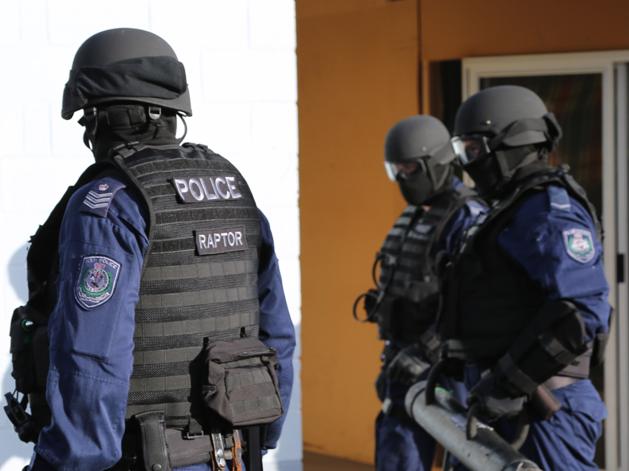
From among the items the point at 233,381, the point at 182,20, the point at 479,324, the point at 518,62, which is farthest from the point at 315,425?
the point at 233,381

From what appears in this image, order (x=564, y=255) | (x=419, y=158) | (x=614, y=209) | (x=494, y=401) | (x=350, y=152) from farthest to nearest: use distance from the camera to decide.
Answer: (x=350, y=152) < (x=614, y=209) < (x=419, y=158) < (x=494, y=401) < (x=564, y=255)

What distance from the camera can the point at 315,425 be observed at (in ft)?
20.6

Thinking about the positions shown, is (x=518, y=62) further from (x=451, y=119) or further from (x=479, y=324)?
(x=479, y=324)

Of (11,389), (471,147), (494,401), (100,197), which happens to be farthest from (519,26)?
(100,197)

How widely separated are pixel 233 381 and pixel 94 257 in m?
0.45

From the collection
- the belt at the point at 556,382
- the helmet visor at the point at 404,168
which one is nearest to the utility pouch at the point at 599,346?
the belt at the point at 556,382

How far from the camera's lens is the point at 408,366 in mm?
4488

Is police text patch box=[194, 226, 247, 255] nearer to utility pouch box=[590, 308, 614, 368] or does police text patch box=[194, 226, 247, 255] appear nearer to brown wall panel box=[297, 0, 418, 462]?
utility pouch box=[590, 308, 614, 368]

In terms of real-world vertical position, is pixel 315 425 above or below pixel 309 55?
below

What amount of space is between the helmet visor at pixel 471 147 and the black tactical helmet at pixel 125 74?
150 centimetres

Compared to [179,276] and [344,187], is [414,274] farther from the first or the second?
[179,276]

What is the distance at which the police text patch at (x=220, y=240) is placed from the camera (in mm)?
2355

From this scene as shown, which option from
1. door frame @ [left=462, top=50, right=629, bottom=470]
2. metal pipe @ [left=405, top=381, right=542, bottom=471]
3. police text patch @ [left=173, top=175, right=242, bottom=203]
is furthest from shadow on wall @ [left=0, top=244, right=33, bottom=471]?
door frame @ [left=462, top=50, right=629, bottom=470]

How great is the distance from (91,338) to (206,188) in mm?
473
